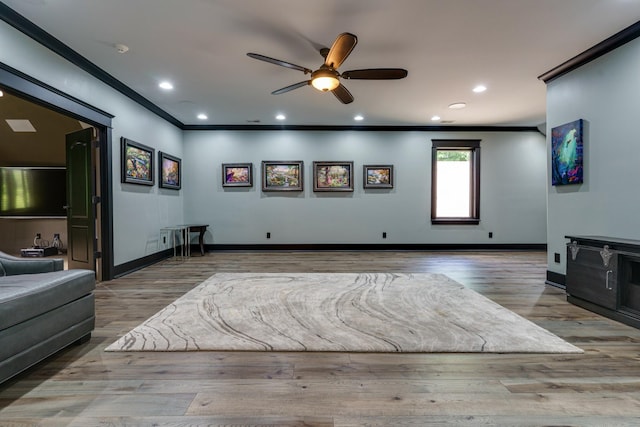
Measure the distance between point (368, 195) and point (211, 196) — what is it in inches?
139

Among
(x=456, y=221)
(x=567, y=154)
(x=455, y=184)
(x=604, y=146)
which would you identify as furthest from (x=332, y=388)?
(x=455, y=184)

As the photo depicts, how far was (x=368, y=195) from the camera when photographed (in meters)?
6.57

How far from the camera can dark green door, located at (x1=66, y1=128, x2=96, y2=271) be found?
12.8 ft

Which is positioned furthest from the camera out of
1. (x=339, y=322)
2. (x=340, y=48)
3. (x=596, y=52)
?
(x=596, y=52)

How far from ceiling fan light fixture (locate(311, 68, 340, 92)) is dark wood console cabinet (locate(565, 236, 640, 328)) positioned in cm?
303

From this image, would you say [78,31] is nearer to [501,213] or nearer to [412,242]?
[412,242]

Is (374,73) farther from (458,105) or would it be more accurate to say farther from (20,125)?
(20,125)

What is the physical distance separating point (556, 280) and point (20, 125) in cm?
878

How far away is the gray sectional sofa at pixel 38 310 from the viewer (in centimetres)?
157

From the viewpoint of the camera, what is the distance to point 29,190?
5.79 m

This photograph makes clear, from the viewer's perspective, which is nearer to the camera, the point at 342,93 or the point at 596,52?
the point at 596,52

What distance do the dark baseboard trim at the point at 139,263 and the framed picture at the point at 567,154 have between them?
6.05m

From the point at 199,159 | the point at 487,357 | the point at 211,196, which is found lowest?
the point at 487,357

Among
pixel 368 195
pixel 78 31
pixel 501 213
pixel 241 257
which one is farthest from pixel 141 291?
pixel 501 213
